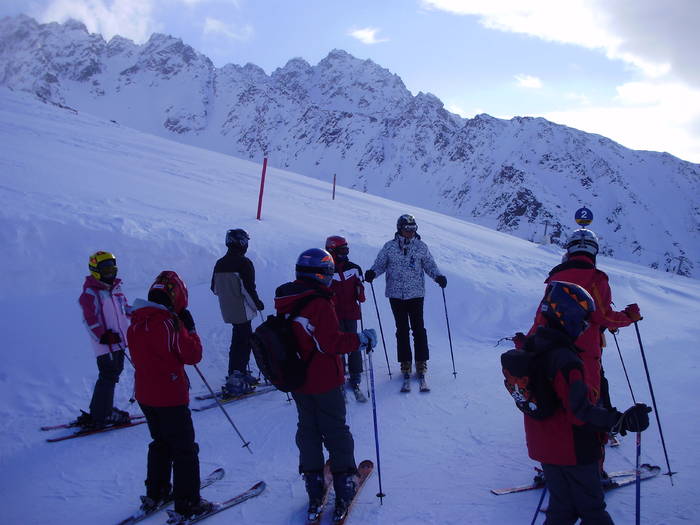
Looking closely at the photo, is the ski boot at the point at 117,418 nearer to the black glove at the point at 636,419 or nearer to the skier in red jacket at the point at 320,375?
the skier in red jacket at the point at 320,375

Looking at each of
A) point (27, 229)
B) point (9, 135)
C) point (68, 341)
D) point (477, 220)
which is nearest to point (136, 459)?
point (68, 341)

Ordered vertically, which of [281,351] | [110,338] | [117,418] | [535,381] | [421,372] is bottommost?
[117,418]

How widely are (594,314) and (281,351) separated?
2352 mm

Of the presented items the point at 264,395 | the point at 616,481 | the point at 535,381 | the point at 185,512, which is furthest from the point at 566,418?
the point at 264,395

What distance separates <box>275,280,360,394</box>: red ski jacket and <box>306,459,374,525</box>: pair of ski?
0.93 metres

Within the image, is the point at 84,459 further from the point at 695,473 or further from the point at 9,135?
the point at 9,135

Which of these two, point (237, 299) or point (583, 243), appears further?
point (237, 299)

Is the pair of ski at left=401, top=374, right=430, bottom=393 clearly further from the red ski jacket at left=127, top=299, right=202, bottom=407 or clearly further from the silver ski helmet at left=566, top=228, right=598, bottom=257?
the red ski jacket at left=127, top=299, right=202, bottom=407

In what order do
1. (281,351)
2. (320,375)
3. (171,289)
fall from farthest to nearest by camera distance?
(171,289)
(320,375)
(281,351)

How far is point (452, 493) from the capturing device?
396 cm

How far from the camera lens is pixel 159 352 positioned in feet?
11.4

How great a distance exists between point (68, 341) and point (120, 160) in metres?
9.58

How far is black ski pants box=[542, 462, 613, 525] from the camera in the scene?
270 centimetres

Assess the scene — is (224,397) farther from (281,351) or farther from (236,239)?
(281,351)
